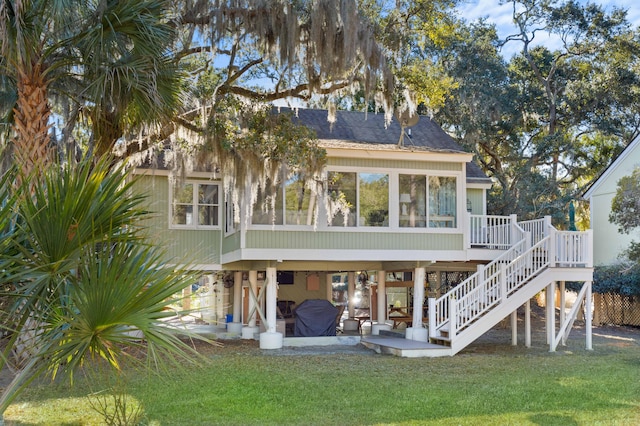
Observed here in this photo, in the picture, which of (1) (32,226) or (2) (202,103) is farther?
(2) (202,103)

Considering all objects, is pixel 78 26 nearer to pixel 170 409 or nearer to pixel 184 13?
pixel 184 13

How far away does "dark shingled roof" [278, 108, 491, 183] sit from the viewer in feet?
62.3

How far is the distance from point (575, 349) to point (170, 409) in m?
10.6

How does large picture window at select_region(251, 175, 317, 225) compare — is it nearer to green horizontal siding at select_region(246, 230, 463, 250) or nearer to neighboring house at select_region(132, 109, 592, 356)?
neighboring house at select_region(132, 109, 592, 356)

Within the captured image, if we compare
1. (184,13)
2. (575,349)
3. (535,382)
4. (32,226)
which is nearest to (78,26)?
(184,13)

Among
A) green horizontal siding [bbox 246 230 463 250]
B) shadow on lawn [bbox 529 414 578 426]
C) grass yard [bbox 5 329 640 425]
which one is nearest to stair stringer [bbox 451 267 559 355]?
grass yard [bbox 5 329 640 425]

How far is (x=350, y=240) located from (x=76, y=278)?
1139cm

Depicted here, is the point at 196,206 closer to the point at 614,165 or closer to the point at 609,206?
the point at 614,165

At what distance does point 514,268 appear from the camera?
52.9ft

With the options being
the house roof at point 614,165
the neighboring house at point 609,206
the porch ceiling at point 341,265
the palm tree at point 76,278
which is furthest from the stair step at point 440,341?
the house roof at point 614,165

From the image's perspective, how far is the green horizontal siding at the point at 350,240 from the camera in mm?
16328

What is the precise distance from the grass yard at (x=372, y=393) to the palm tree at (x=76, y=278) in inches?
140

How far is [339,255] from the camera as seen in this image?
55.0 feet

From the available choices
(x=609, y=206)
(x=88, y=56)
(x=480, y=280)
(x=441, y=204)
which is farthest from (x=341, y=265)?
(x=609, y=206)
